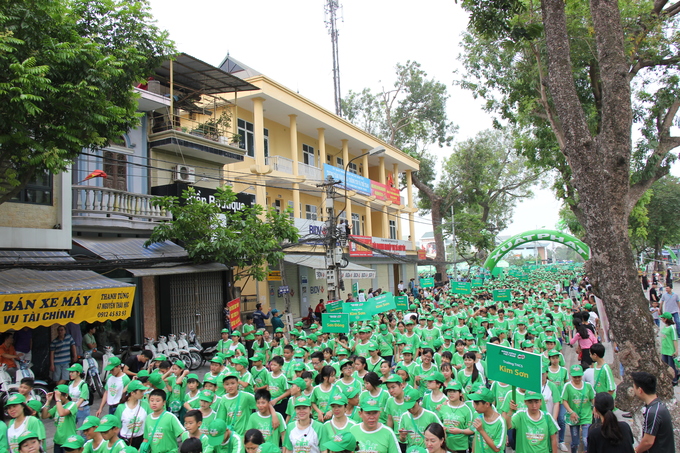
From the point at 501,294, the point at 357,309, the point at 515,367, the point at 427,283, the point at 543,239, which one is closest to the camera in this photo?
the point at 515,367

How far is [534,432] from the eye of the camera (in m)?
5.59

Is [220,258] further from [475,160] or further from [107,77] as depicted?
[475,160]

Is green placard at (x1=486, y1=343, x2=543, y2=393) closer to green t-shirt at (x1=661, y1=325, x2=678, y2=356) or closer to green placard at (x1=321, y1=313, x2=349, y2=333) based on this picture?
green placard at (x1=321, y1=313, x2=349, y2=333)

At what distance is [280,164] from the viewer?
23250 millimetres

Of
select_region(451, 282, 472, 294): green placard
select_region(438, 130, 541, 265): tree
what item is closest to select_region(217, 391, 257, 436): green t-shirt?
select_region(451, 282, 472, 294): green placard

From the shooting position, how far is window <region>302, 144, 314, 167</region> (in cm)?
2784

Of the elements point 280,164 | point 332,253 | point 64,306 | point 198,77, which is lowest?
point 64,306

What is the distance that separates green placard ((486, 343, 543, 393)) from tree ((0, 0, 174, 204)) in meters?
7.96

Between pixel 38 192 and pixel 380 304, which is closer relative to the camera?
pixel 38 192

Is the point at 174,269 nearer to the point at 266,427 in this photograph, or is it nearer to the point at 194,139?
the point at 194,139

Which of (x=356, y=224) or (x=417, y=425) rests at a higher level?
(x=356, y=224)

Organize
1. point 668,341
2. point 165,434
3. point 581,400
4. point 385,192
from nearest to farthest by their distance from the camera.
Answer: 1. point 165,434
2. point 581,400
3. point 668,341
4. point 385,192

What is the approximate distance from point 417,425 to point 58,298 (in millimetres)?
8029

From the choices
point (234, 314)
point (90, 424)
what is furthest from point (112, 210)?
point (90, 424)
